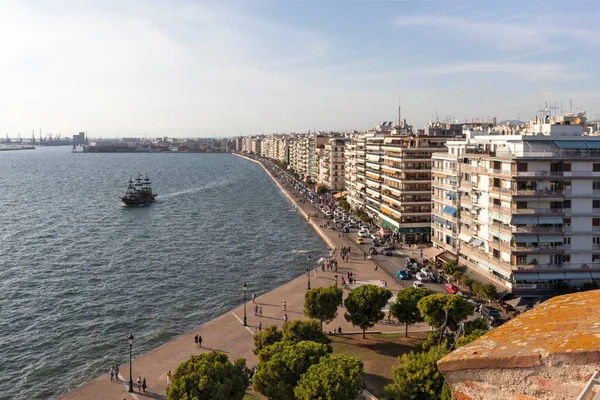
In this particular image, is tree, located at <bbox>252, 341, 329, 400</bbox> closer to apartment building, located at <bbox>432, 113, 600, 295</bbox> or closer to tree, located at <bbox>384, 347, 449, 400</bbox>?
tree, located at <bbox>384, 347, 449, 400</bbox>

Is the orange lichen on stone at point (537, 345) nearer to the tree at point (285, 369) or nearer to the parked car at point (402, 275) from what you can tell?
the tree at point (285, 369)

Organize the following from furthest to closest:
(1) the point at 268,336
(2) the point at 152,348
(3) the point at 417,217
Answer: (3) the point at 417,217
(2) the point at 152,348
(1) the point at 268,336

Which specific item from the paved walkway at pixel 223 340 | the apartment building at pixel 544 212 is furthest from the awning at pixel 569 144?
the paved walkway at pixel 223 340

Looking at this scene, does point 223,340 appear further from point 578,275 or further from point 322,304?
point 578,275

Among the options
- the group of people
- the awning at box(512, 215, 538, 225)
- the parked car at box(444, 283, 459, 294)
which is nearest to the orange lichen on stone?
the awning at box(512, 215, 538, 225)

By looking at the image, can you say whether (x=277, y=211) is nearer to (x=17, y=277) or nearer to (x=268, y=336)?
(x=17, y=277)

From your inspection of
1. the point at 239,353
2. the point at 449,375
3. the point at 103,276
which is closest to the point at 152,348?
the point at 239,353
